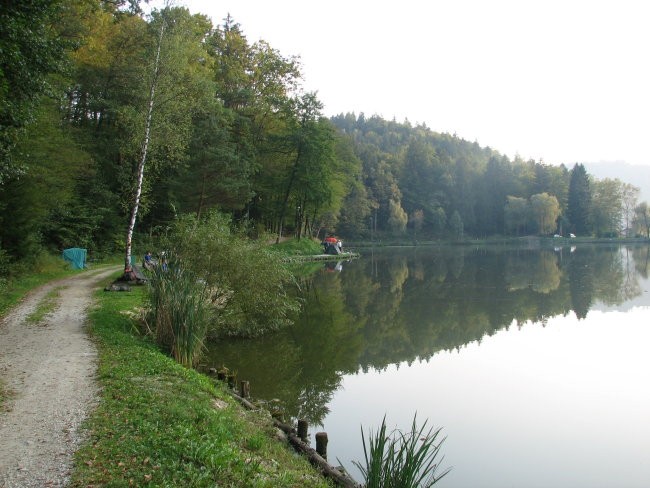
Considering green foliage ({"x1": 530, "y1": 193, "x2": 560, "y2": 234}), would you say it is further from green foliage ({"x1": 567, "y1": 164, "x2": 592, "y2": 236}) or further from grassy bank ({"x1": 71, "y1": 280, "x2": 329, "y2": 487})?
grassy bank ({"x1": 71, "y1": 280, "x2": 329, "y2": 487})

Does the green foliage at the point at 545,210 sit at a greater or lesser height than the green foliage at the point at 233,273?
greater

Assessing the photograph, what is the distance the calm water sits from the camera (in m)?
8.20

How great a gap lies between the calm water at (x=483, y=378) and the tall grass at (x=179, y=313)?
161cm

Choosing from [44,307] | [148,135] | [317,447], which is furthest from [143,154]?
[317,447]

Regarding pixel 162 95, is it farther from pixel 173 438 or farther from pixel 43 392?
pixel 173 438

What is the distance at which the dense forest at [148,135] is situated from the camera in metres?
13.0

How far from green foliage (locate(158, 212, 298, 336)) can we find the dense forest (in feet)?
7.10

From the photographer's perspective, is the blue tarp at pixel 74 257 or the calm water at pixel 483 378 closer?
the calm water at pixel 483 378

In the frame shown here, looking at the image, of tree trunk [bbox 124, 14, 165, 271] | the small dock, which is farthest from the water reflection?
the small dock

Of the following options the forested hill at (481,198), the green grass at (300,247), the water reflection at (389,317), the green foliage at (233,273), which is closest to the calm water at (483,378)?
the water reflection at (389,317)

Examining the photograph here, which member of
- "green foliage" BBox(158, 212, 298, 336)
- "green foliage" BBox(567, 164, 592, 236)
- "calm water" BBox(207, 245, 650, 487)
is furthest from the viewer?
"green foliage" BBox(567, 164, 592, 236)

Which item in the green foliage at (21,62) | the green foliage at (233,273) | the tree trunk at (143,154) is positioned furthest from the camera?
the tree trunk at (143,154)

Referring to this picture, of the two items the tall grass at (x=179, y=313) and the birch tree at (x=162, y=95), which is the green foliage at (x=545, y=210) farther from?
the tall grass at (x=179, y=313)

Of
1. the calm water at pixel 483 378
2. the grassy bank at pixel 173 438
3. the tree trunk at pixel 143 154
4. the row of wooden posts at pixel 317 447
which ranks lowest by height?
the calm water at pixel 483 378
